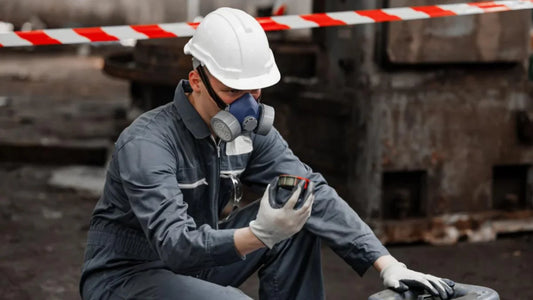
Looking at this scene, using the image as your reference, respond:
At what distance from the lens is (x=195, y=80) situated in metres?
2.93

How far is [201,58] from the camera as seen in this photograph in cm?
289

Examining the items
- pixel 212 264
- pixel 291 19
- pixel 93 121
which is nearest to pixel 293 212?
pixel 212 264

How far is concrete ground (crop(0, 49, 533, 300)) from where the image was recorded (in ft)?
15.2

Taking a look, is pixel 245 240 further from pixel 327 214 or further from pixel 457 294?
pixel 457 294

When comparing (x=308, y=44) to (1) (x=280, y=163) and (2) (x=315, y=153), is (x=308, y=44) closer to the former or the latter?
(2) (x=315, y=153)

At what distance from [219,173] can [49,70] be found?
37.9 feet

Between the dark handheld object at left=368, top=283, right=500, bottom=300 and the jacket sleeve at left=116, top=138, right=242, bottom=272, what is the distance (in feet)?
1.62

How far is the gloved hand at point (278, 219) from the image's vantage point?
2.57m

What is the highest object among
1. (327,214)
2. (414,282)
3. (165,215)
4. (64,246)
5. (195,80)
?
(195,80)

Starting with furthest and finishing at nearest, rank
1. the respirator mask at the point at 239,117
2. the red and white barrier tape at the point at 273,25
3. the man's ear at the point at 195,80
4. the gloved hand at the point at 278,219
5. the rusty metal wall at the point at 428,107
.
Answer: the rusty metal wall at the point at 428,107 → the red and white barrier tape at the point at 273,25 → the man's ear at the point at 195,80 → the respirator mask at the point at 239,117 → the gloved hand at the point at 278,219

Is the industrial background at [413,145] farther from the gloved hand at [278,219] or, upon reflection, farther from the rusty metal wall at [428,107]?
the gloved hand at [278,219]

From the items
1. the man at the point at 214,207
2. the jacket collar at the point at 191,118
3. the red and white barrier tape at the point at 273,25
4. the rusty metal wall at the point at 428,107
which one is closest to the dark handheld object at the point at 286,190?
the man at the point at 214,207

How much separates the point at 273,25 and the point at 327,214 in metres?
1.58

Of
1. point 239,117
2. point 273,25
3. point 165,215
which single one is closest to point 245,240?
point 165,215
